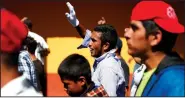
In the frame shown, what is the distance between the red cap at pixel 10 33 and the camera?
2420 millimetres

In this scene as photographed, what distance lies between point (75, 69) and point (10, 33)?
2.74ft

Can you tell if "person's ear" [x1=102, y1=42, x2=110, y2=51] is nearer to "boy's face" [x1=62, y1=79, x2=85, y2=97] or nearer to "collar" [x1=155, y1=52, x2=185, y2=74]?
"boy's face" [x1=62, y1=79, x2=85, y2=97]

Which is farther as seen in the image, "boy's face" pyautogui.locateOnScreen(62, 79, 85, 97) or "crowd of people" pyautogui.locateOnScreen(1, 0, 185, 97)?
"boy's face" pyautogui.locateOnScreen(62, 79, 85, 97)

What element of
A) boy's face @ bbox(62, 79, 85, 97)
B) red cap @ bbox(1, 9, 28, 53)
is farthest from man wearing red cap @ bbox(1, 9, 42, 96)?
boy's face @ bbox(62, 79, 85, 97)

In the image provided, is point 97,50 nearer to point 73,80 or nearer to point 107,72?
point 107,72

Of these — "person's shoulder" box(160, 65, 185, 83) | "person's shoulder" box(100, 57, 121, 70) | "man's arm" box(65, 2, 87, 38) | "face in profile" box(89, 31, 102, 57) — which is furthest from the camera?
"man's arm" box(65, 2, 87, 38)

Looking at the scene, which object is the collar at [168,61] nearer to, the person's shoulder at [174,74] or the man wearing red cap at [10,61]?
the person's shoulder at [174,74]

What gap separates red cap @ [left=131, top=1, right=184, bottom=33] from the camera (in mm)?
2671

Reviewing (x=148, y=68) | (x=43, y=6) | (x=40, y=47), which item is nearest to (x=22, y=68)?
(x=148, y=68)

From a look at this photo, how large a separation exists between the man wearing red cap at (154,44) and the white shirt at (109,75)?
0.64 meters

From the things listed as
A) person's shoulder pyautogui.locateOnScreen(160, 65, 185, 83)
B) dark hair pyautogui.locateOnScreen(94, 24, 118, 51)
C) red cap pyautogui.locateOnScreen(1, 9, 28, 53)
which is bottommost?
person's shoulder pyautogui.locateOnScreen(160, 65, 185, 83)

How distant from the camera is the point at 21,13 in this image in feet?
16.8

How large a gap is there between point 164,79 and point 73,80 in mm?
746

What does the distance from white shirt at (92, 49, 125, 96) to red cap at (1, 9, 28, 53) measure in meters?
A: 1.01
